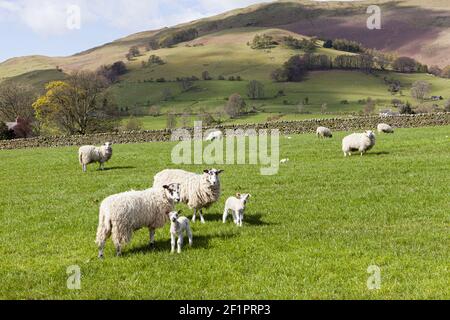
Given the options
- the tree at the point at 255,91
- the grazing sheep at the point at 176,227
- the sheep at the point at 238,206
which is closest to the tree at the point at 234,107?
the tree at the point at 255,91

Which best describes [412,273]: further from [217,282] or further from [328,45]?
→ [328,45]

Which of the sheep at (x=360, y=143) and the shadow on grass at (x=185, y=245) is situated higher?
the sheep at (x=360, y=143)

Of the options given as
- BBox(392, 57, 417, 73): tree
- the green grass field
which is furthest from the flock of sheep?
BBox(392, 57, 417, 73): tree

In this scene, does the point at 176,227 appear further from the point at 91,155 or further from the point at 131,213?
the point at 91,155

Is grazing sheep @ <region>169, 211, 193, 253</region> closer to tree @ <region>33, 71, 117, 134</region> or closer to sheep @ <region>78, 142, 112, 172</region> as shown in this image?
sheep @ <region>78, 142, 112, 172</region>

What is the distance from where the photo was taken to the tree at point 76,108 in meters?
61.3

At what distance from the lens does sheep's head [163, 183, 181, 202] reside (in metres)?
11.1

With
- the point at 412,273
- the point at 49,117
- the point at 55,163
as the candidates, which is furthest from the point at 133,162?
the point at 49,117

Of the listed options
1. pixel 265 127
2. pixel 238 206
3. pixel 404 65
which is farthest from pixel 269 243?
pixel 404 65

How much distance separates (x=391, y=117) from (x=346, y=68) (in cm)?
12076

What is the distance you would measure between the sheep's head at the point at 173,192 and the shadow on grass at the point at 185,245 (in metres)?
1.10

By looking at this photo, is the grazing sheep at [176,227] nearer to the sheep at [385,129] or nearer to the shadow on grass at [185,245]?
the shadow on grass at [185,245]

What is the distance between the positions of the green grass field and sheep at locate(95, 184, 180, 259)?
1.55 ft

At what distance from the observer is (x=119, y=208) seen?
1005 centimetres
